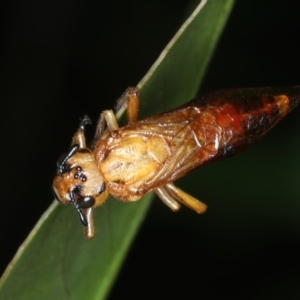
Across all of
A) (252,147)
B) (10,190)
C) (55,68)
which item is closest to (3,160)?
(10,190)

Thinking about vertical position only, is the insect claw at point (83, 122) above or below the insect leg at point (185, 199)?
above

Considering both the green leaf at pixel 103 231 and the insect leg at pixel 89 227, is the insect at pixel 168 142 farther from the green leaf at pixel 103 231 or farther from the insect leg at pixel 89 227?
the insect leg at pixel 89 227

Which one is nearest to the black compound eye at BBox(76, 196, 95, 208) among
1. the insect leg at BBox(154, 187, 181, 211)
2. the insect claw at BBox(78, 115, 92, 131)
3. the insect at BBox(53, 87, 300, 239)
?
the insect at BBox(53, 87, 300, 239)

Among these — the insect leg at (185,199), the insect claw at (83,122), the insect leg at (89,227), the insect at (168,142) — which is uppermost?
the insect claw at (83,122)

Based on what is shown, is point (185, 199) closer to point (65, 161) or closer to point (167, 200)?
point (167, 200)

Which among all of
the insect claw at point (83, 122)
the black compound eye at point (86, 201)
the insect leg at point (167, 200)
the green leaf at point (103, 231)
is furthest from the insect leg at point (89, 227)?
the insect leg at point (167, 200)

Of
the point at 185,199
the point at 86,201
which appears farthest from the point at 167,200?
the point at 86,201

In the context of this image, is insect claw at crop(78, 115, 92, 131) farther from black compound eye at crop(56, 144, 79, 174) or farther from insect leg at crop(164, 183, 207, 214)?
insect leg at crop(164, 183, 207, 214)
